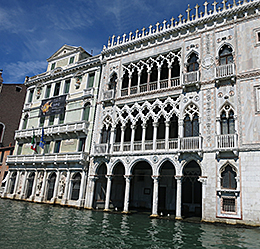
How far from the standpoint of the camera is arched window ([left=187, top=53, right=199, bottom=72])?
2110 cm

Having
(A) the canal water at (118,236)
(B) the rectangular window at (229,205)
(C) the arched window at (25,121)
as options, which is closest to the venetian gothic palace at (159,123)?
(B) the rectangular window at (229,205)

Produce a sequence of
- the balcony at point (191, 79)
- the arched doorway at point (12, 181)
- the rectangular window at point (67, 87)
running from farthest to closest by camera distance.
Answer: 1. the arched doorway at point (12, 181)
2. the rectangular window at point (67, 87)
3. the balcony at point (191, 79)

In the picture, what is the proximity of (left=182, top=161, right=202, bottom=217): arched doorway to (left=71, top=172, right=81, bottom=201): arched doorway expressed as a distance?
10.6m

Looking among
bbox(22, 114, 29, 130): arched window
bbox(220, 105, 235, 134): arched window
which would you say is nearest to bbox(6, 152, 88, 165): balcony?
bbox(22, 114, 29, 130): arched window

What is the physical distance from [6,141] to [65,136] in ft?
63.3

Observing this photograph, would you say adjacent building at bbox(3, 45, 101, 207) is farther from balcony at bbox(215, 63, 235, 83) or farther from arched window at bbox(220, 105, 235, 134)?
arched window at bbox(220, 105, 235, 134)

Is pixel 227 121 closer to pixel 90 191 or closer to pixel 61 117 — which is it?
pixel 90 191

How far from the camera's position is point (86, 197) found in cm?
2372

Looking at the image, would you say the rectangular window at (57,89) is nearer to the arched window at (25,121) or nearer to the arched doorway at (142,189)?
the arched window at (25,121)

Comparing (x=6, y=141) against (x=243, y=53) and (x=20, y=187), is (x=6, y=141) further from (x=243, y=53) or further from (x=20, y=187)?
(x=243, y=53)

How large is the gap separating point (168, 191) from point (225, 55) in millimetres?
13551

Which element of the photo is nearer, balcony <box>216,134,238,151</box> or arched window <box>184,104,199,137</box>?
balcony <box>216,134,238,151</box>

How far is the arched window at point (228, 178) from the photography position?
55.4 feet

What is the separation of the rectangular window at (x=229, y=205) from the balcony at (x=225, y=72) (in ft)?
28.5
